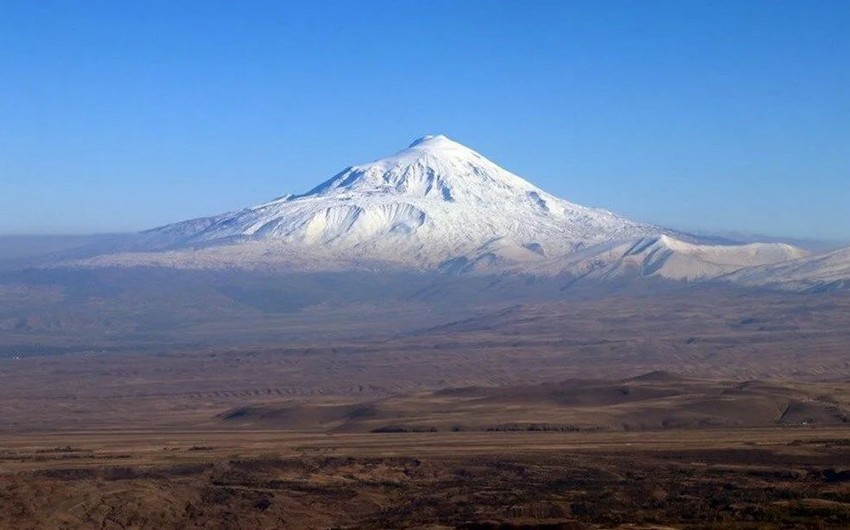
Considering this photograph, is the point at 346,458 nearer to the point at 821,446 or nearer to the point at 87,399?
the point at 821,446

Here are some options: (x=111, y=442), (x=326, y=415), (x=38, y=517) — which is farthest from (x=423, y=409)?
(x=38, y=517)

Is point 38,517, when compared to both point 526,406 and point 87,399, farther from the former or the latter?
point 87,399

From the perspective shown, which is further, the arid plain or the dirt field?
the arid plain

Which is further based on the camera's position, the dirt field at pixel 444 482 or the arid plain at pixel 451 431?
the arid plain at pixel 451 431

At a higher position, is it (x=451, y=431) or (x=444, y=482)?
(x=444, y=482)

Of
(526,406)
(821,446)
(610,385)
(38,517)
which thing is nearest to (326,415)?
(526,406)

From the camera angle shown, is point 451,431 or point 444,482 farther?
point 451,431

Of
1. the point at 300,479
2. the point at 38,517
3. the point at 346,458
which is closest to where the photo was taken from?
the point at 38,517

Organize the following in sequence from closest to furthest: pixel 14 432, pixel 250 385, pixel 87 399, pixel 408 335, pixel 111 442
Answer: pixel 111 442, pixel 14 432, pixel 87 399, pixel 250 385, pixel 408 335

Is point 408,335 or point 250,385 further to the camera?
point 408,335
